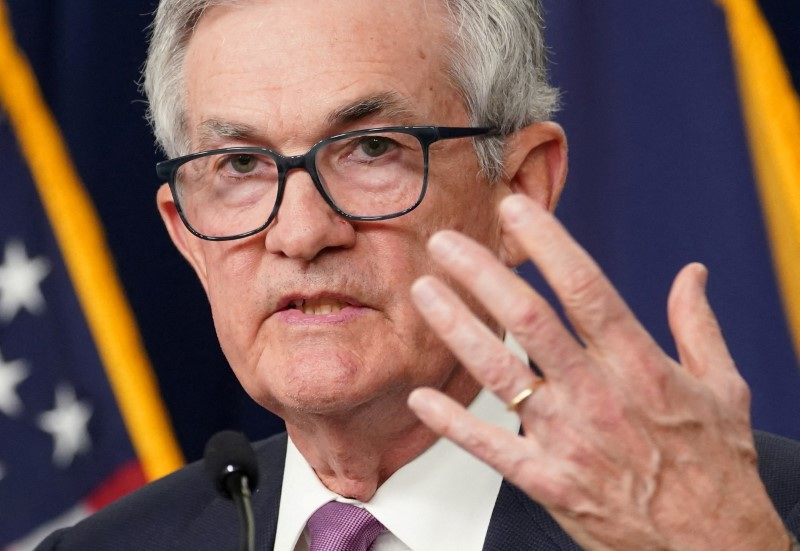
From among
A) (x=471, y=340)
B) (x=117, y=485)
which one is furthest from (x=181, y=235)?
(x=471, y=340)

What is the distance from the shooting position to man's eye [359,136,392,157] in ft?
5.41

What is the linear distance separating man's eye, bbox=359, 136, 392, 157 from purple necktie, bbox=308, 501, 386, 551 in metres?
0.57

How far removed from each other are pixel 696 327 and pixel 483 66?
669 millimetres

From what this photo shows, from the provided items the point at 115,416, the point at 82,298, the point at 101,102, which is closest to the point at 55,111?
the point at 101,102

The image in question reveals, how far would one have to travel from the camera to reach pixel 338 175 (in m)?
1.63

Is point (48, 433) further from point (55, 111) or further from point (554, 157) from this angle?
point (554, 157)

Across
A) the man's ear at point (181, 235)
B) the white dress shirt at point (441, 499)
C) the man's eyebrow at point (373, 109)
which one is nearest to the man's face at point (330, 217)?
the man's eyebrow at point (373, 109)

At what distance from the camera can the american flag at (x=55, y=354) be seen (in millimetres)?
2529

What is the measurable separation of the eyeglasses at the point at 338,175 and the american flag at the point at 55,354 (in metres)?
0.92

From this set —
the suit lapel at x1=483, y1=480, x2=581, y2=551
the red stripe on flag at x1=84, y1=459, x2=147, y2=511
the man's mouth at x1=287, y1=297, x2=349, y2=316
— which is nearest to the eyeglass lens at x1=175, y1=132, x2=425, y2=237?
the man's mouth at x1=287, y1=297, x2=349, y2=316

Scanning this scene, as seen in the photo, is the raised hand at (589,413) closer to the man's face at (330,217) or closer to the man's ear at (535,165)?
the man's face at (330,217)

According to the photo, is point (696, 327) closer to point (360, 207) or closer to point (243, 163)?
point (360, 207)

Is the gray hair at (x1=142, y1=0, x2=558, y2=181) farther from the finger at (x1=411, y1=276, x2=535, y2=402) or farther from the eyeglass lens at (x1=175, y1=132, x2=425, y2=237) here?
the finger at (x1=411, y1=276, x2=535, y2=402)

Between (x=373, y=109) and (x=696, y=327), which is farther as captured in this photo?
(x=373, y=109)
